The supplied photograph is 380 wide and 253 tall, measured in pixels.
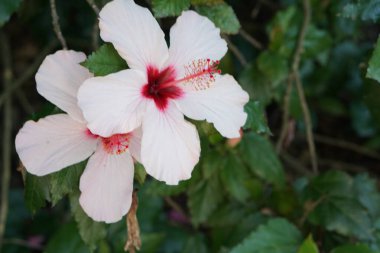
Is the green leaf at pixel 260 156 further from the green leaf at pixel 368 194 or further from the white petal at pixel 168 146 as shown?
the white petal at pixel 168 146

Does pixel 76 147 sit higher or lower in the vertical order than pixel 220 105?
lower

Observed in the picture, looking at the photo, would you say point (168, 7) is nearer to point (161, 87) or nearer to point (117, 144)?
point (161, 87)

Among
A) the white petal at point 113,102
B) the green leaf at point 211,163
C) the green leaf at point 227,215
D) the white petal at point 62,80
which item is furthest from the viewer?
the green leaf at point 227,215

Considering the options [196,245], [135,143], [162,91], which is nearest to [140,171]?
[135,143]

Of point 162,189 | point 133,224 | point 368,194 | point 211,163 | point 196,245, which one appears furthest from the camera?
point 196,245

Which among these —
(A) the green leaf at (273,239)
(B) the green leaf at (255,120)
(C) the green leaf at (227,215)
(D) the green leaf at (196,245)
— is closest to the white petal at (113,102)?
(B) the green leaf at (255,120)

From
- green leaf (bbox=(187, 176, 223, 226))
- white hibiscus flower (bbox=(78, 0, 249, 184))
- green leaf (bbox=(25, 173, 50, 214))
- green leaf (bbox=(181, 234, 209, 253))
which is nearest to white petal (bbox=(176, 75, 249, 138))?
white hibiscus flower (bbox=(78, 0, 249, 184))

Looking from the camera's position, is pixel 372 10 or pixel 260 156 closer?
pixel 372 10

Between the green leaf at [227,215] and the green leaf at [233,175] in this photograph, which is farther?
the green leaf at [227,215]
